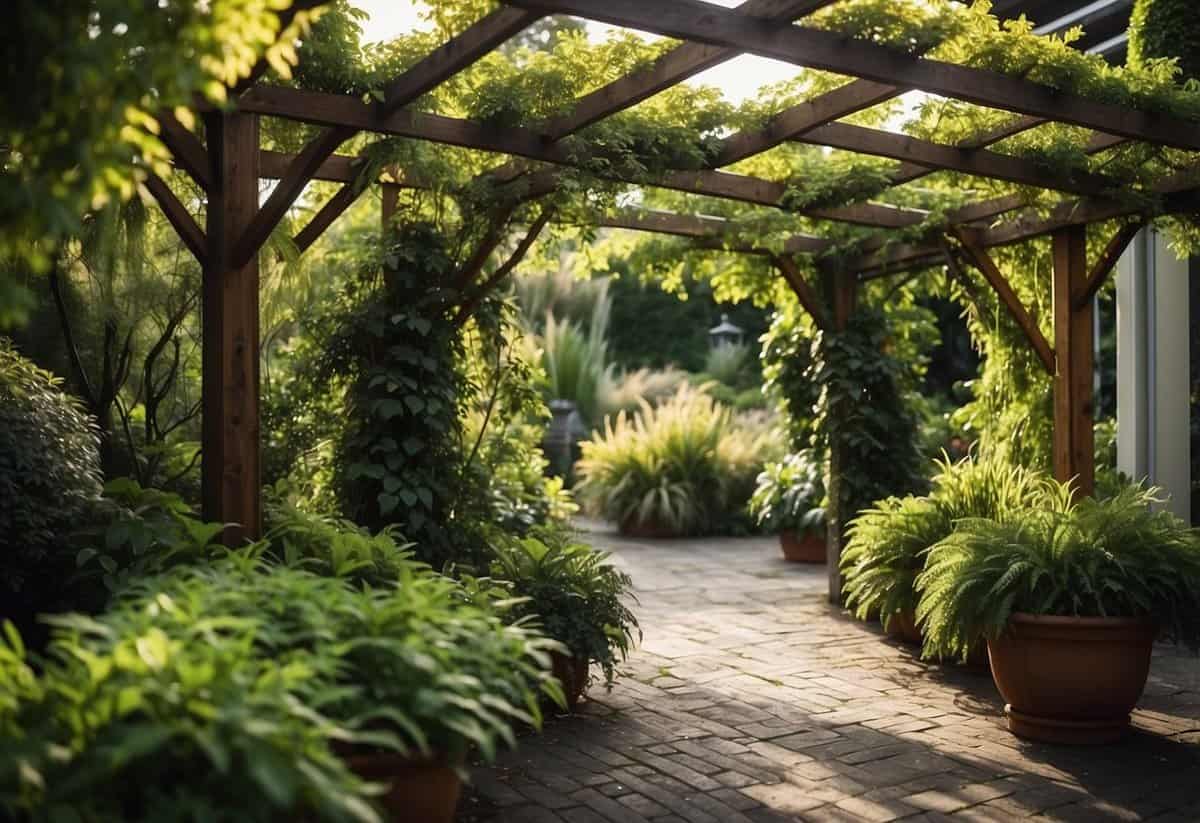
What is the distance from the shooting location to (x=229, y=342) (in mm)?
4004

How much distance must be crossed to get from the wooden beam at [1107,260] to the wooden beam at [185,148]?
171 inches

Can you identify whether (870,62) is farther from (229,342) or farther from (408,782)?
(408,782)

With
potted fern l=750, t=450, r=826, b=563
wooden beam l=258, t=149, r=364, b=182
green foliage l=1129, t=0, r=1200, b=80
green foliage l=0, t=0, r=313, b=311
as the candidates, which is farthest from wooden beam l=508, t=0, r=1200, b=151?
potted fern l=750, t=450, r=826, b=563

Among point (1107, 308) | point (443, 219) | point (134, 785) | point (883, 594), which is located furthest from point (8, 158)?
point (1107, 308)

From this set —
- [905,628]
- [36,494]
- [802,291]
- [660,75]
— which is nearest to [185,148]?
[36,494]

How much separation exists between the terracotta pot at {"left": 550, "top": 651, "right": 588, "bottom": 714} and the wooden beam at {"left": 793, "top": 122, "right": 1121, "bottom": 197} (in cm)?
237

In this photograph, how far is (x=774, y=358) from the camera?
7918 millimetres

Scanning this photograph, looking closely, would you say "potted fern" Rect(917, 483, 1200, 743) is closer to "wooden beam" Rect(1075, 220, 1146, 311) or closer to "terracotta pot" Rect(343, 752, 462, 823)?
"wooden beam" Rect(1075, 220, 1146, 311)

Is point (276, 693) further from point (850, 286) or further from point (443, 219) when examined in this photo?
point (850, 286)

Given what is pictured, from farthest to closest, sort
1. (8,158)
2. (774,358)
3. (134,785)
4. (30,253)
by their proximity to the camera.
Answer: (774,358) < (8,158) < (30,253) < (134,785)

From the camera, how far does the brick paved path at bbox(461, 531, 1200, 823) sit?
350cm

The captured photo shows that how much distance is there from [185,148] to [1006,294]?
450 centimetres

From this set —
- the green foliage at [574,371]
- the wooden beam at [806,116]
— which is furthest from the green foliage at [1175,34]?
the green foliage at [574,371]

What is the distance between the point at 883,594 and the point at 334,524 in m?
2.71
